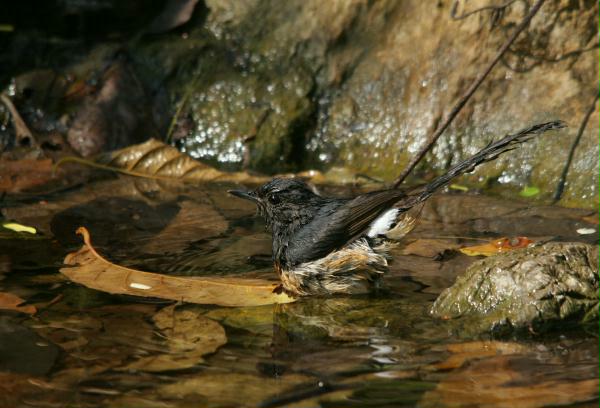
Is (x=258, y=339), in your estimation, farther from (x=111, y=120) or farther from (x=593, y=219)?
(x=111, y=120)

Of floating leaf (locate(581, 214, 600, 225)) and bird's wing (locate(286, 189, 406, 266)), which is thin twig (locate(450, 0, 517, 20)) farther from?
bird's wing (locate(286, 189, 406, 266))

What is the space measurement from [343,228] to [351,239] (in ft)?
0.27

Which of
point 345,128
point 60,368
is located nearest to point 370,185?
point 345,128

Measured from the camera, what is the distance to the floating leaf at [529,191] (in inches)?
260

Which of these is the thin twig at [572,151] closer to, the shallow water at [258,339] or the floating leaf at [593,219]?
the shallow water at [258,339]

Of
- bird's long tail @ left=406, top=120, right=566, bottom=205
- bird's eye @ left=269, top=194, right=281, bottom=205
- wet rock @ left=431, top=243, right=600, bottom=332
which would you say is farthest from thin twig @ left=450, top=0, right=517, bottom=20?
wet rock @ left=431, top=243, right=600, bottom=332

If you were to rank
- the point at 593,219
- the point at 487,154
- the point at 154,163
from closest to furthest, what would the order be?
1. the point at 487,154
2. the point at 593,219
3. the point at 154,163

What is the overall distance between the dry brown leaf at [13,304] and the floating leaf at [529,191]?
12.3 ft

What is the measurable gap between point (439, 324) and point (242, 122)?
3.95 meters

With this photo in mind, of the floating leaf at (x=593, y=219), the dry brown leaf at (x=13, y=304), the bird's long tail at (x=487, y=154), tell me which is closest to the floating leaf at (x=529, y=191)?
the floating leaf at (x=593, y=219)

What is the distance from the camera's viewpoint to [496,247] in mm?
5387

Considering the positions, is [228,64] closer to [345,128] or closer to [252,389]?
[345,128]

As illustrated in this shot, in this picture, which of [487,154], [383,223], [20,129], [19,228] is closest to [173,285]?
[383,223]

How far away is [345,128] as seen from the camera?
753 centimetres
